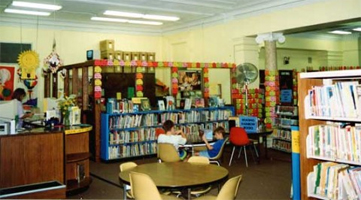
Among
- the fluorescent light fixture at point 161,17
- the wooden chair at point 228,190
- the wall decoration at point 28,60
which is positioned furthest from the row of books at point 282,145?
the wall decoration at point 28,60

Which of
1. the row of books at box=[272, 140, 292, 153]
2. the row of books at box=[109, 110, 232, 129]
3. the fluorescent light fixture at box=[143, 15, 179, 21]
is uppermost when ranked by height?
the fluorescent light fixture at box=[143, 15, 179, 21]

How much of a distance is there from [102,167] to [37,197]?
4.55 m

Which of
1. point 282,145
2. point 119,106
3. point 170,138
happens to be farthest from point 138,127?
point 282,145

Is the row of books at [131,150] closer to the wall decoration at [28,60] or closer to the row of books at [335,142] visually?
the wall decoration at [28,60]

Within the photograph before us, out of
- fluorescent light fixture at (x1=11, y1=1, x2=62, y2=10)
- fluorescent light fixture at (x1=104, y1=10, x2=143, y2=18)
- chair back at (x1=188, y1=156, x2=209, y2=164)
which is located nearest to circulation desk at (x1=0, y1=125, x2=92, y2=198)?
chair back at (x1=188, y1=156, x2=209, y2=164)

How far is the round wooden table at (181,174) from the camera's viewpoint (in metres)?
3.16

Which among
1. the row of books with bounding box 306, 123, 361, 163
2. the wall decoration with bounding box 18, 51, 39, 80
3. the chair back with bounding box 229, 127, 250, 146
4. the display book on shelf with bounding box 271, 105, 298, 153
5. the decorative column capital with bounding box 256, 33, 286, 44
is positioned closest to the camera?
the row of books with bounding box 306, 123, 361, 163

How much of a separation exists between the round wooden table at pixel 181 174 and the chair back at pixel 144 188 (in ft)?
0.31

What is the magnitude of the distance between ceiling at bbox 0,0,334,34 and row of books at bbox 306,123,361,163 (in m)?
5.25

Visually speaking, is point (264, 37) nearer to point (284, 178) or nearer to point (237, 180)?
point (284, 178)

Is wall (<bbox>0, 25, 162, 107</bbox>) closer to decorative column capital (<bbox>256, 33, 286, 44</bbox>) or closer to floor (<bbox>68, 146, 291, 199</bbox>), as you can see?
floor (<bbox>68, 146, 291, 199</bbox>)

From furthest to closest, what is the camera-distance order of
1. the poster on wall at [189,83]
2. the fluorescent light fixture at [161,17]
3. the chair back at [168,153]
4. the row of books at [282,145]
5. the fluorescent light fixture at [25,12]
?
the fluorescent light fixture at [161,17] → the poster on wall at [189,83] → the fluorescent light fixture at [25,12] → the row of books at [282,145] → the chair back at [168,153]

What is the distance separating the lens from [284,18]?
27.8 feet

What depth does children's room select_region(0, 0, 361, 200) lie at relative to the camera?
3.50 metres
